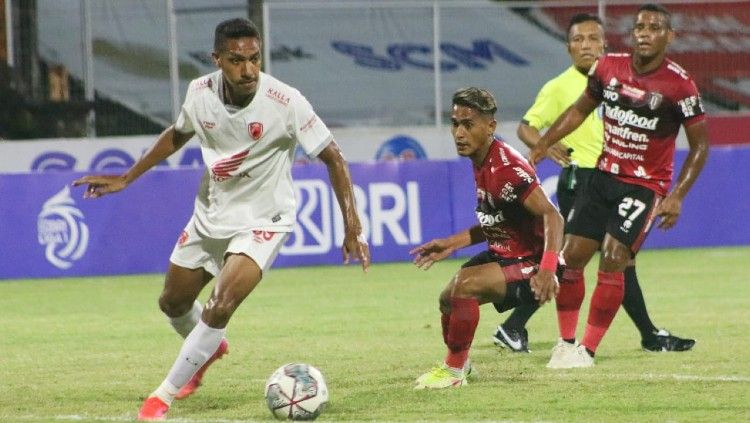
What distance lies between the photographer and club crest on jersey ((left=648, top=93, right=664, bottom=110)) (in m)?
9.06

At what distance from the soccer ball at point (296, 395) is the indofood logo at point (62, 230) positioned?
9455 millimetres

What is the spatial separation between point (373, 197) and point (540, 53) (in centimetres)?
761

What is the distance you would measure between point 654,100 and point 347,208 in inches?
94.9

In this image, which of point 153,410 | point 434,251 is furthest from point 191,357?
point 434,251

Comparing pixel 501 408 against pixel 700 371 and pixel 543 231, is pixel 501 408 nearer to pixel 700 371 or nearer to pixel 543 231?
pixel 543 231

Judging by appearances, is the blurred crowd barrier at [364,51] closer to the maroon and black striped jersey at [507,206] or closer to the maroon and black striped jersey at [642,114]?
the maroon and black striped jersey at [642,114]

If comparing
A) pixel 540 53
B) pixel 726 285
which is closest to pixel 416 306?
pixel 726 285

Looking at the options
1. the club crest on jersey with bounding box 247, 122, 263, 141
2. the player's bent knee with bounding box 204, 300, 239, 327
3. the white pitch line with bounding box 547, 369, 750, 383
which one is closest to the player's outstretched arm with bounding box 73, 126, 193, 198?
the club crest on jersey with bounding box 247, 122, 263, 141

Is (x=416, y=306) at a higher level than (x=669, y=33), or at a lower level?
lower

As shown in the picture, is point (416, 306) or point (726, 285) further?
point (726, 285)

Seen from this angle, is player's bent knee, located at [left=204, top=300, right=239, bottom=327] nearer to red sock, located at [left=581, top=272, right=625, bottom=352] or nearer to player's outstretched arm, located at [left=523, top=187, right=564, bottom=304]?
player's outstretched arm, located at [left=523, top=187, right=564, bottom=304]

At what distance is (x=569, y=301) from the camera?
368 inches

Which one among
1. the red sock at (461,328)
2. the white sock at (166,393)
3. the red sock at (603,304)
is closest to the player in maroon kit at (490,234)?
the red sock at (461,328)

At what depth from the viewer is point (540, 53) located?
24.2 meters
